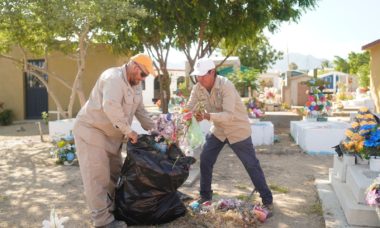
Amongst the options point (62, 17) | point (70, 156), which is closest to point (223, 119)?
point (70, 156)

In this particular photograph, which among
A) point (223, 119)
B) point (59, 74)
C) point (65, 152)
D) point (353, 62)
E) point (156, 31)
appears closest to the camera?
point (223, 119)

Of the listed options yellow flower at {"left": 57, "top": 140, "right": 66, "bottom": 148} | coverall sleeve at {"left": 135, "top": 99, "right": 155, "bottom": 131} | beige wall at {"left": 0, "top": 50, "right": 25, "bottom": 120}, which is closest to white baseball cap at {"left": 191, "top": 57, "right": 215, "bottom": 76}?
coverall sleeve at {"left": 135, "top": 99, "right": 155, "bottom": 131}

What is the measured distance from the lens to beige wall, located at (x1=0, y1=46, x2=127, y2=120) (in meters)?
15.0

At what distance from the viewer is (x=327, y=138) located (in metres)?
8.01

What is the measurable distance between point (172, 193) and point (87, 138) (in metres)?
1.00

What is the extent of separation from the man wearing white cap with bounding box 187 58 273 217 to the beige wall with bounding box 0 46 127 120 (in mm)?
10708

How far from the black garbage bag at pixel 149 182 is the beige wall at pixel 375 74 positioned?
1107 cm

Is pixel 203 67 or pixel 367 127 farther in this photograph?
pixel 367 127

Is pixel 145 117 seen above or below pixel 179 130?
above

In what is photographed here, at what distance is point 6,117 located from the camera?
49.8 ft

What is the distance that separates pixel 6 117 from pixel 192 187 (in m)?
11.8

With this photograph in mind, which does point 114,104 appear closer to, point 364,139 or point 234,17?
point 364,139

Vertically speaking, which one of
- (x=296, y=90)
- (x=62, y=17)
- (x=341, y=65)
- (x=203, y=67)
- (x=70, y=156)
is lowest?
(x=70, y=156)

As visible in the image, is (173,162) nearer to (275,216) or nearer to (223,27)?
(275,216)
